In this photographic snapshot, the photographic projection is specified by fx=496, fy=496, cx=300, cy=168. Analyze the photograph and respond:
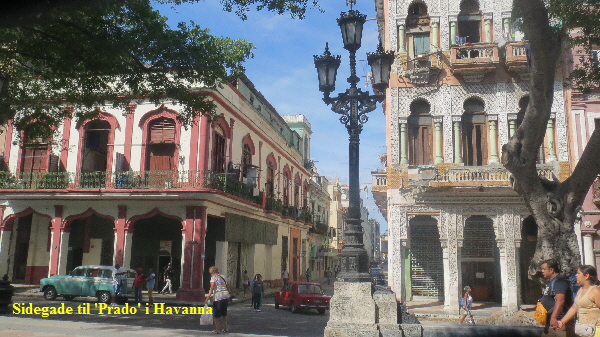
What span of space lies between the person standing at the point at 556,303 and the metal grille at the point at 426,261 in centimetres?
1240

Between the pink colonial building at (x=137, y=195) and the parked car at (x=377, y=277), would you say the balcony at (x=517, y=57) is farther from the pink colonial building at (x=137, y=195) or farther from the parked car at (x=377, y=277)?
the pink colonial building at (x=137, y=195)

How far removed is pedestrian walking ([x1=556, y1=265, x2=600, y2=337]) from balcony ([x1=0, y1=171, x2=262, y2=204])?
621 inches

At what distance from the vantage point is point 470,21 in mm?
18625

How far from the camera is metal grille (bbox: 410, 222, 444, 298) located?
61.6ft

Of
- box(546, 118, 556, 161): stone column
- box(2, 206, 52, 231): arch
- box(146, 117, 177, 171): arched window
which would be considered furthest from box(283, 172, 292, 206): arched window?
box(546, 118, 556, 161): stone column

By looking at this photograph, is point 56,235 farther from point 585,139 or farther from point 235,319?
point 585,139

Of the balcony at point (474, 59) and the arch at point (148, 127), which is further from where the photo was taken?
the arch at point (148, 127)

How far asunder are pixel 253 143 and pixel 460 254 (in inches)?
508

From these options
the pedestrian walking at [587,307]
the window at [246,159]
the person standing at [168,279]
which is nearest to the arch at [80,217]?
the person standing at [168,279]

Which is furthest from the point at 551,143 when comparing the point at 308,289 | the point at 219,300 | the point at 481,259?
the point at 219,300

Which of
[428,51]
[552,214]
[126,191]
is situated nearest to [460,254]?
[428,51]

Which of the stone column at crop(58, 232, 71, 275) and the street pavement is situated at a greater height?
the stone column at crop(58, 232, 71, 275)

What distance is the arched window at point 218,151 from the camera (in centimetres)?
2158

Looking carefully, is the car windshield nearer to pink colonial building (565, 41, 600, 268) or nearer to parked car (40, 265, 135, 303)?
parked car (40, 265, 135, 303)
